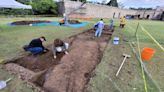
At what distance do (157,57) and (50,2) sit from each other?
84.5ft

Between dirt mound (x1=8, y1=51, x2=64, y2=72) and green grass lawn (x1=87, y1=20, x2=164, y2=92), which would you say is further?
dirt mound (x1=8, y1=51, x2=64, y2=72)

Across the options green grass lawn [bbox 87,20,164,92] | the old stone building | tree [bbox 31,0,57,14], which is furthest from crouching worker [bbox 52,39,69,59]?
tree [bbox 31,0,57,14]

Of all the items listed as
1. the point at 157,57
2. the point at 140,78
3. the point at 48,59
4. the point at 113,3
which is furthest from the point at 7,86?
the point at 113,3

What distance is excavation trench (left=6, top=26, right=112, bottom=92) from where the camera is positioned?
13.2 ft

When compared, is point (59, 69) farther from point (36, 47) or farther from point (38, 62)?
point (36, 47)

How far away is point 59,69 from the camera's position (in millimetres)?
4770

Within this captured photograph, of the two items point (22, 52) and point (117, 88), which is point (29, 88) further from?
point (22, 52)

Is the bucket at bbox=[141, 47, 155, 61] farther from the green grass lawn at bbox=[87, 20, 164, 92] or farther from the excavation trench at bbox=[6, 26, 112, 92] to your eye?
the excavation trench at bbox=[6, 26, 112, 92]

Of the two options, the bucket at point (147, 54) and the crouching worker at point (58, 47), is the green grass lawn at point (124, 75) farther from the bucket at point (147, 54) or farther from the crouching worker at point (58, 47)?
the crouching worker at point (58, 47)

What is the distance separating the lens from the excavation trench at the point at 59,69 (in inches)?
158

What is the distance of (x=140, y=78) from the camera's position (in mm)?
4641

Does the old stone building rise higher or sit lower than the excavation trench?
higher

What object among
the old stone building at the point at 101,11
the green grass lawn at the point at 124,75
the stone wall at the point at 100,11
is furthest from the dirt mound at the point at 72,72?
the stone wall at the point at 100,11

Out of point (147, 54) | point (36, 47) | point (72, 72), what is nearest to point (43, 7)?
point (36, 47)
